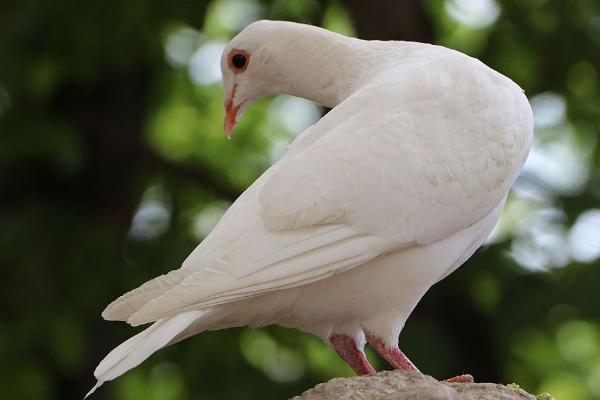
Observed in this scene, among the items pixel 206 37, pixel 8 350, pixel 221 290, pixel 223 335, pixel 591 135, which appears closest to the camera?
pixel 221 290

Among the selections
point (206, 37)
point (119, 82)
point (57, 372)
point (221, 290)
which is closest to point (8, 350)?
point (57, 372)

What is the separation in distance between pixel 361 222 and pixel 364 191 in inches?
5.0

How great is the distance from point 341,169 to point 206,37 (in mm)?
7379

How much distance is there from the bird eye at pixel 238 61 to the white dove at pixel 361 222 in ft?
2.69

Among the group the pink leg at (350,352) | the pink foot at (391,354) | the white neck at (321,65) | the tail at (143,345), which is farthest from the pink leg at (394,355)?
the white neck at (321,65)

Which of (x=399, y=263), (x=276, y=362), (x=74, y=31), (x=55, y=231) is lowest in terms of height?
(x=276, y=362)

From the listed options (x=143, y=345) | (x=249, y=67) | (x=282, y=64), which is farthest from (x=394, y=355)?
(x=249, y=67)

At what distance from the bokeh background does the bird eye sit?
11.5 ft

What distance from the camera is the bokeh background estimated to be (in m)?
10.5

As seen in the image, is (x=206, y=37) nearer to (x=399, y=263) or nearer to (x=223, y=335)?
(x=223, y=335)

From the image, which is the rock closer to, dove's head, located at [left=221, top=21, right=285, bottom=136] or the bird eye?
dove's head, located at [left=221, top=21, right=285, bottom=136]

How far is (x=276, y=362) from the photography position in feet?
37.5

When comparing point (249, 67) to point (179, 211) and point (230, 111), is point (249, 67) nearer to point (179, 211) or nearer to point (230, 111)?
point (230, 111)

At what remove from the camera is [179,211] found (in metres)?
12.5
